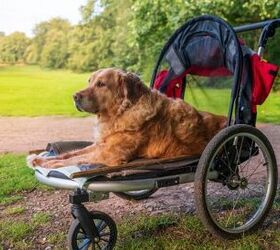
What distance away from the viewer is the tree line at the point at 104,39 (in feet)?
55.4

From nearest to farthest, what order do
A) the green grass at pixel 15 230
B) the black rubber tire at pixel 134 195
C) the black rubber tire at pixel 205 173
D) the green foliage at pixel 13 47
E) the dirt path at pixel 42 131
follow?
the black rubber tire at pixel 205 173
the green grass at pixel 15 230
the black rubber tire at pixel 134 195
the dirt path at pixel 42 131
the green foliage at pixel 13 47

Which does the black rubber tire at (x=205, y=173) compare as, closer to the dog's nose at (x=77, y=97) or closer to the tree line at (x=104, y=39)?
the dog's nose at (x=77, y=97)

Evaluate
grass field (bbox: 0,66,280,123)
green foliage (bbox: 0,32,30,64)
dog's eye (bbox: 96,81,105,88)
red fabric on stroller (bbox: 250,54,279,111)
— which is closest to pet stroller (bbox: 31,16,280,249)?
red fabric on stroller (bbox: 250,54,279,111)

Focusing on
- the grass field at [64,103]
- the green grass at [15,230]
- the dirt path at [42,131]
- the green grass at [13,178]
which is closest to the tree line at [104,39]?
the grass field at [64,103]

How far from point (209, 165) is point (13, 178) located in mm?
3354

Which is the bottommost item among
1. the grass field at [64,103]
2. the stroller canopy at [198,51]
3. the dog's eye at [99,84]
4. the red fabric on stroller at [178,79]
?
the grass field at [64,103]

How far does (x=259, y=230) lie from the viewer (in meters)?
4.40

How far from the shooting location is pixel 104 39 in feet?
130

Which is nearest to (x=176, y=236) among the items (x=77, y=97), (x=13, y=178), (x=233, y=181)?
(x=233, y=181)

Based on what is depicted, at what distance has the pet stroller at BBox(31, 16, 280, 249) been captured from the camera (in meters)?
3.71

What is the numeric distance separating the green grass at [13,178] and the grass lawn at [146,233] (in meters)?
0.47

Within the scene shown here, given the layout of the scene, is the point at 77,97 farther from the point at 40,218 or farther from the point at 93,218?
the point at 40,218

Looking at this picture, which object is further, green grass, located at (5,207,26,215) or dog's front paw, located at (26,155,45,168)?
green grass, located at (5,207,26,215)

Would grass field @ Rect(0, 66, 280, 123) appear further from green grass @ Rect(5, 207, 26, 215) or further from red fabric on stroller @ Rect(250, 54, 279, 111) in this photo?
green grass @ Rect(5, 207, 26, 215)
